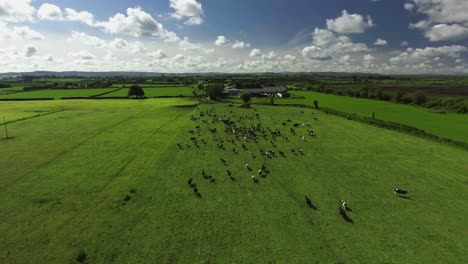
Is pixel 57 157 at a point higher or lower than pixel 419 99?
lower

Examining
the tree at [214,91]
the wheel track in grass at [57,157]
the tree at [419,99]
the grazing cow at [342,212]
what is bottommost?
the grazing cow at [342,212]

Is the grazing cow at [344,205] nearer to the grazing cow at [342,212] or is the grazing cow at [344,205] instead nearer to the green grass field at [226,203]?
the grazing cow at [342,212]

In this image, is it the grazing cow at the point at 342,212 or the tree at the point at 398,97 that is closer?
the grazing cow at the point at 342,212

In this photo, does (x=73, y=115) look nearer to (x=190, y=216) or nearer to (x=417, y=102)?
(x=190, y=216)

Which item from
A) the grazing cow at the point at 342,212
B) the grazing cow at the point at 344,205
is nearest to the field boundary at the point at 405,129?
the grazing cow at the point at 344,205

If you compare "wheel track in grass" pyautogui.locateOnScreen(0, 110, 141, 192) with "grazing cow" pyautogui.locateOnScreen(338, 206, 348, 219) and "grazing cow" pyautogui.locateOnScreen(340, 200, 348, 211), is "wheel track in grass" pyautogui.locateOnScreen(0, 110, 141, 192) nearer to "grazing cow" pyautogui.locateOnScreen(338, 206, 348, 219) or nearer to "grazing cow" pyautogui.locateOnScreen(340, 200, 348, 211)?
"grazing cow" pyautogui.locateOnScreen(338, 206, 348, 219)

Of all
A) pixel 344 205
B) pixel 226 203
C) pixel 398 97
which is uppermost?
pixel 398 97

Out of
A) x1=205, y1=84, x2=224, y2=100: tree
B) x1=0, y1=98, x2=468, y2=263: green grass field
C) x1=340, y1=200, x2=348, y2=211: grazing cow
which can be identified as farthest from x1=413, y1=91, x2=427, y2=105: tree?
x1=340, y1=200, x2=348, y2=211: grazing cow

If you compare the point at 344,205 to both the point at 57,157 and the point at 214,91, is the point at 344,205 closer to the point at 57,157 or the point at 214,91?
the point at 57,157

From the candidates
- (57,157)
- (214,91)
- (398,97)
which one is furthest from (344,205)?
(214,91)
